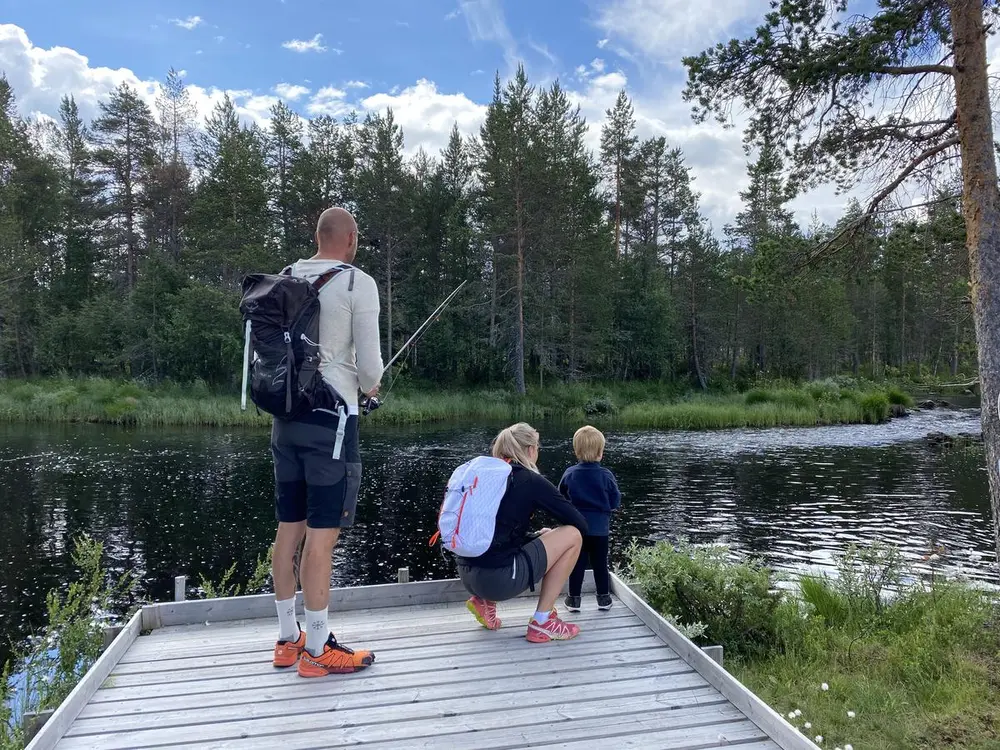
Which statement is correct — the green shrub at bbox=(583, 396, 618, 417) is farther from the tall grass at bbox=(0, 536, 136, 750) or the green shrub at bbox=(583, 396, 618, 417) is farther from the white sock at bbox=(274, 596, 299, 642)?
the white sock at bbox=(274, 596, 299, 642)

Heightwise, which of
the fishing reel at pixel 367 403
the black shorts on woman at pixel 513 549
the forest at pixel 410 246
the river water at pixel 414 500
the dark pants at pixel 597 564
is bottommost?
the river water at pixel 414 500

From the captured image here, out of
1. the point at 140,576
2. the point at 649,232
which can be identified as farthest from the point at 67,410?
the point at 649,232

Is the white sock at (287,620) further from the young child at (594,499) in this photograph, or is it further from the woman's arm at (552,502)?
the young child at (594,499)

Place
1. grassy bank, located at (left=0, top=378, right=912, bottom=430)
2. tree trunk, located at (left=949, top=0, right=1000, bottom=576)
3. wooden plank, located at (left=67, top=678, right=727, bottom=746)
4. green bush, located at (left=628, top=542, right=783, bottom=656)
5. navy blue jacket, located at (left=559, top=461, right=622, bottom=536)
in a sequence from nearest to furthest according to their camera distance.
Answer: wooden plank, located at (left=67, top=678, right=727, bottom=746) → navy blue jacket, located at (left=559, top=461, right=622, bottom=536) → green bush, located at (left=628, top=542, right=783, bottom=656) → tree trunk, located at (left=949, top=0, right=1000, bottom=576) → grassy bank, located at (left=0, top=378, right=912, bottom=430)

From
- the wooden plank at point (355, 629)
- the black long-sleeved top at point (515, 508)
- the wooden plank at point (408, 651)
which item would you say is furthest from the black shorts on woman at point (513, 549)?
the wooden plank at point (355, 629)

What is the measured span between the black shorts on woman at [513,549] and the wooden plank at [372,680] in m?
0.44

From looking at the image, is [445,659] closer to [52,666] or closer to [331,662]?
[331,662]

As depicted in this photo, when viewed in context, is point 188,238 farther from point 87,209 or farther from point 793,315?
point 793,315

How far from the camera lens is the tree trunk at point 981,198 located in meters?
5.13

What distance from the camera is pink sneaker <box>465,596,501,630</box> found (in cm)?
389

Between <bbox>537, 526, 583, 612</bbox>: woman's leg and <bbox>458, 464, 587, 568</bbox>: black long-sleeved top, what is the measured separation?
185 mm

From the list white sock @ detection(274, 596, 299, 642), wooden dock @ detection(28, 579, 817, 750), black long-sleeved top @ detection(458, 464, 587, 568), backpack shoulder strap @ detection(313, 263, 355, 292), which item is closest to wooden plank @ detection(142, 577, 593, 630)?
wooden dock @ detection(28, 579, 817, 750)

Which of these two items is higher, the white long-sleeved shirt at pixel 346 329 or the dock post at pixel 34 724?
the white long-sleeved shirt at pixel 346 329

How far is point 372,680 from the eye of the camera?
3.22 metres
